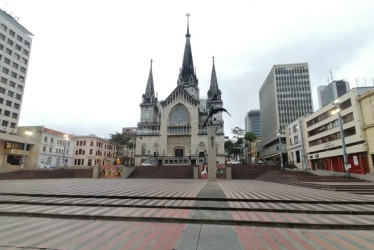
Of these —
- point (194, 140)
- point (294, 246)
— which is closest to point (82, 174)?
point (194, 140)

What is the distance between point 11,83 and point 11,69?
3.35 m

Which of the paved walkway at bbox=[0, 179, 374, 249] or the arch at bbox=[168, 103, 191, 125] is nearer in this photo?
the paved walkway at bbox=[0, 179, 374, 249]

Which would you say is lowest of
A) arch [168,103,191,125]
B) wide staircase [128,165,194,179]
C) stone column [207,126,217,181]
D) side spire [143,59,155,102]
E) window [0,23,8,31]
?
wide staircase [128,165,194,179]

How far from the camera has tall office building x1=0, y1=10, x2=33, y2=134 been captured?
43.7 meters

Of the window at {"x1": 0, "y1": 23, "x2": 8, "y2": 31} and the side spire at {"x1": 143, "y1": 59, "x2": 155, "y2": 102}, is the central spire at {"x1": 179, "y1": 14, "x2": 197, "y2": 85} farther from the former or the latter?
the window at {"x1": 0, "y1": 23, "x2": 8, "y2": 31}

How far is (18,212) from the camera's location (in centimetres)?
668

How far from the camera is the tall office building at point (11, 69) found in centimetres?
4370

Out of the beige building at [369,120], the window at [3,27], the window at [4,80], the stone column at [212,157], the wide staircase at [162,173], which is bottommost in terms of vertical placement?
the wide staircase at [162,173]

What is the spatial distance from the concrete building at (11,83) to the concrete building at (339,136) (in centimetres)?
5869

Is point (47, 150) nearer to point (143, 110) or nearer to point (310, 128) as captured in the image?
point (143, 110)

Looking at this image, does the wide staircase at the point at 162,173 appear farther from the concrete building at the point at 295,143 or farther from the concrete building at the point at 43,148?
the concrete building at the point at 295,143

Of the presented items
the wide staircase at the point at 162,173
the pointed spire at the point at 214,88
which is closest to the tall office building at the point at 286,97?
the pointed spire at the point at 214,88

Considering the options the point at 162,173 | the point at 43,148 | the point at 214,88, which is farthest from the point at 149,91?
the point at 162,173

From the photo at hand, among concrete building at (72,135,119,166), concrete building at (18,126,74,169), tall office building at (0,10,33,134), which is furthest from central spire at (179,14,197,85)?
tall office building at (0,10,33,134)
